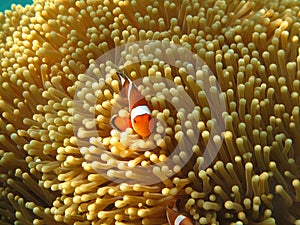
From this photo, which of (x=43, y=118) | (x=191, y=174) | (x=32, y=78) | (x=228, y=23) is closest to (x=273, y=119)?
(x=191, y=174)

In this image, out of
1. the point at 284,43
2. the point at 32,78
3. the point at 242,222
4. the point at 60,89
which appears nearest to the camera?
the point at 242,222

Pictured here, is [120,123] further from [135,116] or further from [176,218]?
[176,218]

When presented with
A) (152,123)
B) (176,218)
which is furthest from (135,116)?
(176,218)

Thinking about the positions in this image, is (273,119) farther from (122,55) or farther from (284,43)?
(122,55)

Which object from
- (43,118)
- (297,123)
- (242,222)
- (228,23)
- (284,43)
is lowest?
(242,222)

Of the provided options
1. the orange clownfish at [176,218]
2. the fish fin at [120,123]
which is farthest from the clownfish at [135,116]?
the orange clownfish at [176,218]

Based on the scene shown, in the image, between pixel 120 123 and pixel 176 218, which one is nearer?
pixel 176 218

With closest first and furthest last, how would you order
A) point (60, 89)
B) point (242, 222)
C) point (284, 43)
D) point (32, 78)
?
point (242, 222) → point (284, 43) → point (60, 89) → point (32, 78)
